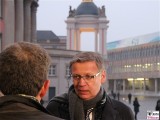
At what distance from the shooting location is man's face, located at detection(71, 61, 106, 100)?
3922mm

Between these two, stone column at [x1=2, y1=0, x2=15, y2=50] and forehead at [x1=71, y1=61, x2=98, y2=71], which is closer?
forehead at [x1=71, y1=61, x2=98, y2=71]

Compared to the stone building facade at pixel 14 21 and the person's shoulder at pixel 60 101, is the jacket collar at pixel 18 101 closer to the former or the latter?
the person's shoulder at pixel 60 101

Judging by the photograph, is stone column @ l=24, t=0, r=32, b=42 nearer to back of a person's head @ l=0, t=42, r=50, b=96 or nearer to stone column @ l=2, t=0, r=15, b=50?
stone column @ l=2, t=0, r=15, b=50

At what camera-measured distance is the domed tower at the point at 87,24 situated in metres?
96.8

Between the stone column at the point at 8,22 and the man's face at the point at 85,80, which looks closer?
the man's face at the point at 85,80

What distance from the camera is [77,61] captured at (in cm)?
393

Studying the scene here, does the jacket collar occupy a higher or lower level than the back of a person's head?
lower

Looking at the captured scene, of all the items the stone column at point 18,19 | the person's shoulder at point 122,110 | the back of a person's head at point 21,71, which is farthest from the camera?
the stone column at point 18,19

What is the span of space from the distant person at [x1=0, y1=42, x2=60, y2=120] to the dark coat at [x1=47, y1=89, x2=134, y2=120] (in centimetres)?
109

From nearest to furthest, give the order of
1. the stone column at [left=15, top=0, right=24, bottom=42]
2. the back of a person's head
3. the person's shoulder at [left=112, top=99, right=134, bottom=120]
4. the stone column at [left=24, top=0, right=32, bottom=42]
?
the back of a person's head
the person's shoulder at [left=112, top=99, right=134, bottom=120]
the stone column at [left=15, top=0, right=24, bottom=42]
the stone column at [left=24, top=0, right=32, bottom=42]

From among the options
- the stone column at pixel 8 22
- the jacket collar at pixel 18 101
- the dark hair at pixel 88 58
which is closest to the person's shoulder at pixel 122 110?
the dark hair at pixel 88 58

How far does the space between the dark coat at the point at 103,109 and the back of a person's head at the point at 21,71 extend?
1148 millimetres

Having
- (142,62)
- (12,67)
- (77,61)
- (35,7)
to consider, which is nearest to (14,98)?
(12,67)

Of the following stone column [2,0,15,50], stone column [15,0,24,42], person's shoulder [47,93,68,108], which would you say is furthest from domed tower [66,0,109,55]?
person's shoulder [47,93,68,108]
